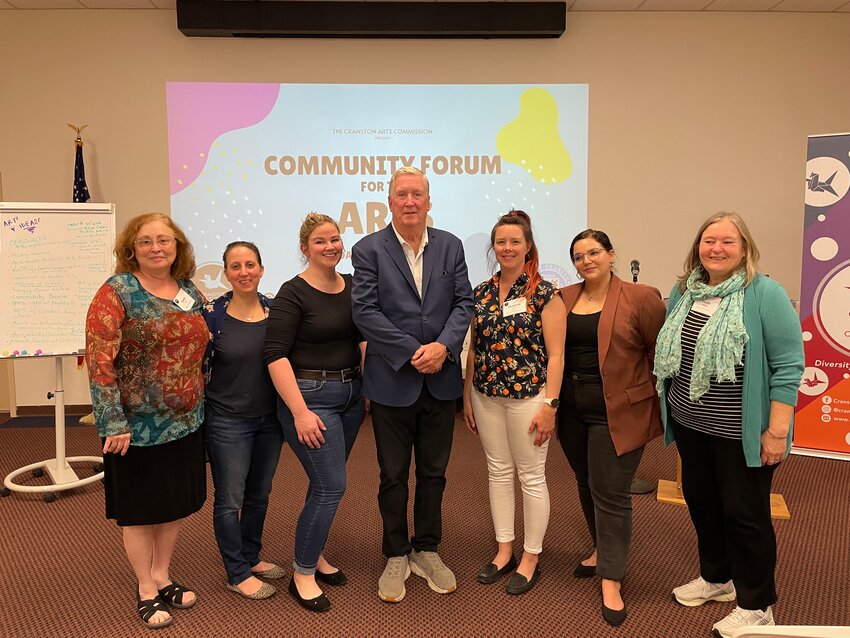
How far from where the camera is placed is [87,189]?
184 inches

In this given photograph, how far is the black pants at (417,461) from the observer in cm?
222

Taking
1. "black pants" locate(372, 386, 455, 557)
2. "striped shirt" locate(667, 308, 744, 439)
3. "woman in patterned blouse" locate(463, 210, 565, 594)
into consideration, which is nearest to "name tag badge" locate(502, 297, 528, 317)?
"woman in patterned blouse" locate(463, 210, 565, 594)

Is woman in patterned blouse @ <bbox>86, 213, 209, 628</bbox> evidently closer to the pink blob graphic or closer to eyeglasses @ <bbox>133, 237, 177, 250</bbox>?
eyeglasses @ <bbox>133, 237, 177, 250</bbox>

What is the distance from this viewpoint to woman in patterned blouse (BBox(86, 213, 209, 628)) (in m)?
→ 1.90

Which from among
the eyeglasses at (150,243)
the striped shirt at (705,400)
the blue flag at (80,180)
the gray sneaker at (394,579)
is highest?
the blue flag at (80,180)

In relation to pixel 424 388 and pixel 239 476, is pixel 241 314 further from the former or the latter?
pixel 424 388

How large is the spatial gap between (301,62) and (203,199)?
1.39m

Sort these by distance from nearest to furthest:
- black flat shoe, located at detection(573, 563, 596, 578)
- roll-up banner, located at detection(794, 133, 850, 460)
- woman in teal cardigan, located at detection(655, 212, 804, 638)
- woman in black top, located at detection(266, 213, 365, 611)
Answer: woman in teal cardigan, located at detection(655, 212, 804, 638) → woman in black top, located at detection(266, 213, 365, 611) → black flat shoe, located at detection(573, 563, 596, 578) → roll-up banner, located at detection(794, 133, 850, 460)

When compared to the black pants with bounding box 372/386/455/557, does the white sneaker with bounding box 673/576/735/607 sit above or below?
below

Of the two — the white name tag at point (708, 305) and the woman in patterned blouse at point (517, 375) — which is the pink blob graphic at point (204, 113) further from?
the white name tag at point (708, 305)

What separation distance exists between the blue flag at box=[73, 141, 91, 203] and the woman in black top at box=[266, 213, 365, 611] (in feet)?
11.0

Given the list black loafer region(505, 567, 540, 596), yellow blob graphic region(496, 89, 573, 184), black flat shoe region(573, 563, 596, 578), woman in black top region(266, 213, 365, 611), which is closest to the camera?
woman in black top region(266, 213, 365, 611)

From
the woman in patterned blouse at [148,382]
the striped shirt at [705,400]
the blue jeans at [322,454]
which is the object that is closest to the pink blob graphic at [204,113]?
the woman in patterned blouse at [148,382]

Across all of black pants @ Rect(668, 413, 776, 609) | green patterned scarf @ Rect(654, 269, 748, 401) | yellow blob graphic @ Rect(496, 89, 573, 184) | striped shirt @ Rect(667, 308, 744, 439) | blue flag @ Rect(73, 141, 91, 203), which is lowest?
black pants @ Rect(668, 413, 776, 609)
